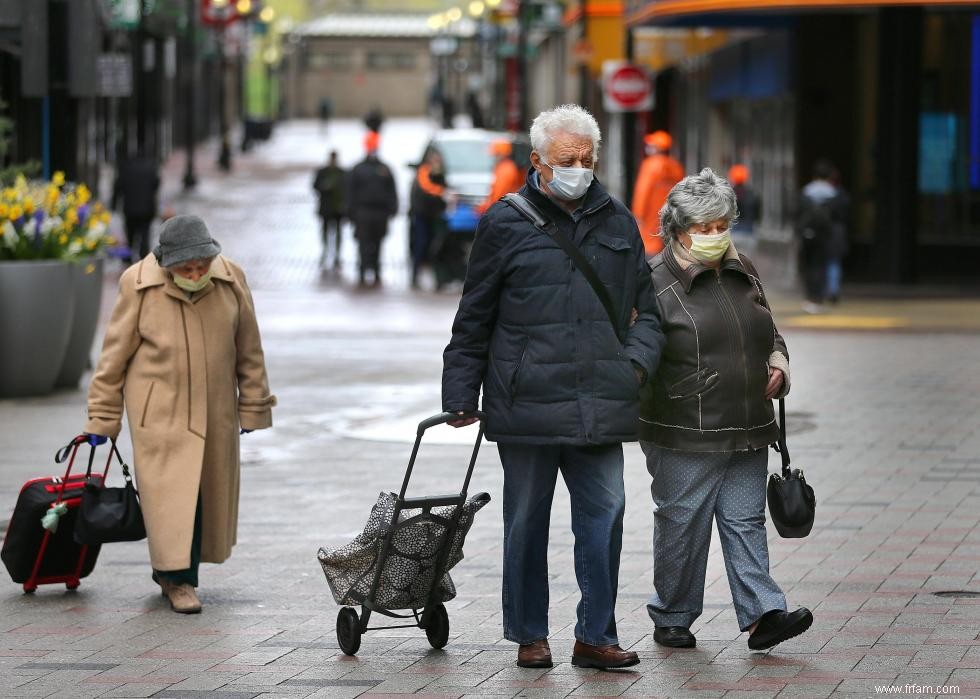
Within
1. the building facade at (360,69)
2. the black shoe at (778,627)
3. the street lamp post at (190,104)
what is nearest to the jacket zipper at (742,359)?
the black shoe at (778,627)

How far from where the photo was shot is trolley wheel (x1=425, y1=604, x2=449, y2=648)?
693 centimetres

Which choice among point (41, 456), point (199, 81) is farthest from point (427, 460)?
point (199, 81)

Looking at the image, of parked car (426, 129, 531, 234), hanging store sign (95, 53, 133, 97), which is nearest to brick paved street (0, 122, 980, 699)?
parked car (426, 129, 531, 234)

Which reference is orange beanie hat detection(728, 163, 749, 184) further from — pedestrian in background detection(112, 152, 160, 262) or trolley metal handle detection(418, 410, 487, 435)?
trolley metal handle detection(418, 410, 487, 435)

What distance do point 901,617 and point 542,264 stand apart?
6.66ft

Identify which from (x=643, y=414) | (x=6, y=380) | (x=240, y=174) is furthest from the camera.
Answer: (x=240, y=174)

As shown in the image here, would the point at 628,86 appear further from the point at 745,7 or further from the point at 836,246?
the point at 836,246

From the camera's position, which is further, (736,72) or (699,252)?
(736,72)

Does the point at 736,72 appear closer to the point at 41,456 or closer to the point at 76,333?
the point at 76,333

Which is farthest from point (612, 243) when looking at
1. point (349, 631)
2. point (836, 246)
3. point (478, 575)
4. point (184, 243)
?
point (836, 246)

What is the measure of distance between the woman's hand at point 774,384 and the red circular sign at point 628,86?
22380 mm

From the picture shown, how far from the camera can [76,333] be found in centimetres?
1470

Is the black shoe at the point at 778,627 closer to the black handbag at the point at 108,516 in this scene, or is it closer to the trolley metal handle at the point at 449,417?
the trolley metal handle at the point at 449,417

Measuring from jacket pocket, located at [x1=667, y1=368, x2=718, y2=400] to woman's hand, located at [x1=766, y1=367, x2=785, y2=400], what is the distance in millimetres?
216
